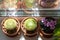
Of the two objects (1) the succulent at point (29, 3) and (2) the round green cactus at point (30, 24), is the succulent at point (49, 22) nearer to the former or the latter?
(2) the round green cactus at point (30, 24)

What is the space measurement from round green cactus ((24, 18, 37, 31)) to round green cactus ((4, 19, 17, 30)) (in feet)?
0.28

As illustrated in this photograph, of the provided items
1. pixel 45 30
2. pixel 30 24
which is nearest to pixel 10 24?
pixel 30 24

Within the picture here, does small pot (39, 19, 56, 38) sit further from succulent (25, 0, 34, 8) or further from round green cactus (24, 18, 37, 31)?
succulent (25, 0, 34, 8)

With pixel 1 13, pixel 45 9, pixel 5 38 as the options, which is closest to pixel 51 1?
pixel 45 9

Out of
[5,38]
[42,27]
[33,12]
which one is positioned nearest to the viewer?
[33,12]

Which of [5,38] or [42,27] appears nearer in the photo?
[42,27]

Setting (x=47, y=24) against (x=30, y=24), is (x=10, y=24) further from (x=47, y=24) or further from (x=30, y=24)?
(x=47, y=24)

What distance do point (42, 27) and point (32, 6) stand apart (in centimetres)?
22

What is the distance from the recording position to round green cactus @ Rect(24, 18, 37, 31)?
4.24ft

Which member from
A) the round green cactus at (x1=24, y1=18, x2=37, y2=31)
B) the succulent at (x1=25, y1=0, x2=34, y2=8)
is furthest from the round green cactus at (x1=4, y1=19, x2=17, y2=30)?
the succulent at (x1=25, y1=0, x2=34, y2=8)

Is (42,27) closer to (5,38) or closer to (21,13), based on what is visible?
(21,13)

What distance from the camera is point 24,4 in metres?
1.24

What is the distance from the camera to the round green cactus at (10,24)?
1.30 meters

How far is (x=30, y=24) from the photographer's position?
4.27ft
